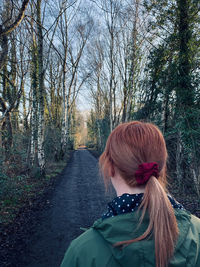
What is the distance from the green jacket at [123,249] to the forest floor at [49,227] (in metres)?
2.97

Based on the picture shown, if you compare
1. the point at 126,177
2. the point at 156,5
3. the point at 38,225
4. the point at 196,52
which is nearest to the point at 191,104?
the point at 196,52

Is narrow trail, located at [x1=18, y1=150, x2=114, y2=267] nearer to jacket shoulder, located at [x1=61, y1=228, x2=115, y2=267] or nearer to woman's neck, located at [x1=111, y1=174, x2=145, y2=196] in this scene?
→ woman's neck, located at [x1=111, y1=174, x2=145, y2=196]

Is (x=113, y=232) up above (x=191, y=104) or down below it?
below

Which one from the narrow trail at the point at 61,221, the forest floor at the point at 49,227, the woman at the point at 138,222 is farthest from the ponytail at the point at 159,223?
the forest floor at the point at 49,227

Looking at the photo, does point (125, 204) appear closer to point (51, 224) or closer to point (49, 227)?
point (49, 227)

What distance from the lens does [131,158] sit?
3.59ft

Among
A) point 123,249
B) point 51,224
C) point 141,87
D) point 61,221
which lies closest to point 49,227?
point 51,224

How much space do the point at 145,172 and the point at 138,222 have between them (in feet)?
0.86

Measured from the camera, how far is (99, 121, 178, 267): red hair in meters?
0.94

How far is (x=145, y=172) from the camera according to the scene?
3.46 feet

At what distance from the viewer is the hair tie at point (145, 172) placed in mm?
1052

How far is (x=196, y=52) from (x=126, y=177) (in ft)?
27.8

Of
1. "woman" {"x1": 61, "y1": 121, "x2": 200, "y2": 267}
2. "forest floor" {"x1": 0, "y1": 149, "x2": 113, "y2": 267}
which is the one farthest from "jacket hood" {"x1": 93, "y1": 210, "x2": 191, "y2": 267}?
"forest floor" {"x1": 0, "y1": 149, "x2": 113, "y2": 267}

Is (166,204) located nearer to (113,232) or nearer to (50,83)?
(113,232)
